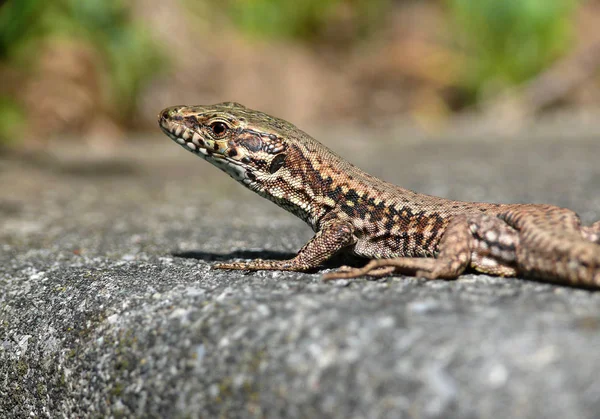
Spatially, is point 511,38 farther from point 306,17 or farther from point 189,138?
point 189,138

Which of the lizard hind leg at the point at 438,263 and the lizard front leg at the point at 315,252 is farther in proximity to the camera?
the lizard front leg at the point at 315,252

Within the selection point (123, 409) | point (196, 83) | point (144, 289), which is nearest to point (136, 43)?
point (196, 83)

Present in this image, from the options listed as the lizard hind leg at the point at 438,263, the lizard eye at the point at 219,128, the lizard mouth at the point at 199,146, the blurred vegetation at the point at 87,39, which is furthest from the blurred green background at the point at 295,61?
the lizard hind leg at the point at 438,263

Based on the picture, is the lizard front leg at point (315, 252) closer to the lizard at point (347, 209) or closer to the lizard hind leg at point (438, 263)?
the lizard at point (347, 209)

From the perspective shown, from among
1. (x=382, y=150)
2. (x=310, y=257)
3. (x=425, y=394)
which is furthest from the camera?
(x=382, y=150)

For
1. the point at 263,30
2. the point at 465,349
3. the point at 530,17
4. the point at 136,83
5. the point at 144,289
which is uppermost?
the point at 530,17

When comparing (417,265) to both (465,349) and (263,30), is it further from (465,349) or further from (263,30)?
(263,30)
